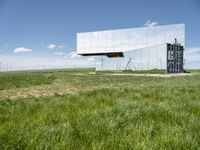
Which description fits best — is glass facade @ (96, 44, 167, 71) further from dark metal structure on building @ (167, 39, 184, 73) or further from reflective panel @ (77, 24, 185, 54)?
reflective panel @ (77, 24, 185, 54)

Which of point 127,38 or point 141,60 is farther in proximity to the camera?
point 127,38

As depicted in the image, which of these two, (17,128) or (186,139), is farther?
(17,128)

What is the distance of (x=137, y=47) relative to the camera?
191 feet

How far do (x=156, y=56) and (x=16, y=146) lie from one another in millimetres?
49001

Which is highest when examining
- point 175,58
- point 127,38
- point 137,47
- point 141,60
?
point 127,38

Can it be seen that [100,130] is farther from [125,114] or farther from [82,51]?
[82,51]

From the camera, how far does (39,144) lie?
Answer: 2.70m

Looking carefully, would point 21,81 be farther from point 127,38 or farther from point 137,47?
point 127,38

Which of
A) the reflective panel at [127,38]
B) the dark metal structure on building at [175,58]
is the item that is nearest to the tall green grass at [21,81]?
the dark metal structure on building at [175,58]

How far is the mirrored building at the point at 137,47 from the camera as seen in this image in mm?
49000

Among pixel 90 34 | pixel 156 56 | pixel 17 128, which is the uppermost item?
pixel 90 34

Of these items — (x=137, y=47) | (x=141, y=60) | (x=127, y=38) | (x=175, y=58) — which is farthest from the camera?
(x=127, y=38)

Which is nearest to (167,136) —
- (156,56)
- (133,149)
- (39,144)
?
(133,149)

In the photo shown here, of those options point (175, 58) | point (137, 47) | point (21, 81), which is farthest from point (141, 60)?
point (21, 81)
